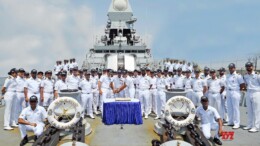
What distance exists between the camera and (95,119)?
1027cm

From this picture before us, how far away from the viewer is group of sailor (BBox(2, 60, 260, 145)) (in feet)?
27.9

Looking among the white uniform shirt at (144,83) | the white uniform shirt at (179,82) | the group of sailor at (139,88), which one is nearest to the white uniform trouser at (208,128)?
the group of sailor at (139,88)

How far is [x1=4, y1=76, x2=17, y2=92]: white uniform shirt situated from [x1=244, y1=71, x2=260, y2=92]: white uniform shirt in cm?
688

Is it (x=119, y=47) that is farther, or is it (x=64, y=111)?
(x=119, y=47)

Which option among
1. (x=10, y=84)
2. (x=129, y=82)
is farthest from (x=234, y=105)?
(x=10, y=84)

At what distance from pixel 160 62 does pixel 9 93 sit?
1683cm

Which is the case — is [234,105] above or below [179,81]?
below

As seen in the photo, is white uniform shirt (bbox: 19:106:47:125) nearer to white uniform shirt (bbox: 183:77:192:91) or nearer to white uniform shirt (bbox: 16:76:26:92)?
white uniform shirt (bbox: 16:76:26:92)

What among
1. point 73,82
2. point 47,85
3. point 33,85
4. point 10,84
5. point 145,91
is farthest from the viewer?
point 145,91

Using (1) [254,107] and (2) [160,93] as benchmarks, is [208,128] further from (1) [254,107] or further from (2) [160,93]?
(2) [160,93]

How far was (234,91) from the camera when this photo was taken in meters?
8.85

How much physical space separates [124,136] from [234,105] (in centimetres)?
364

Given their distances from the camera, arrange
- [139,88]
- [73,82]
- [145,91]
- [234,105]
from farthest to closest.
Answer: [139,88] < [145,91] < [73,82] < [234,105]

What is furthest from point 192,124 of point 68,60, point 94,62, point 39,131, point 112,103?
point 94,62
